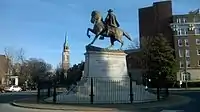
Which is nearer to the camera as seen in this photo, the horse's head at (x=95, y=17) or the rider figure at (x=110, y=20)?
the horse's head at (x=95, y=17)

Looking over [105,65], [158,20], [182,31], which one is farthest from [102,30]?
[158,20]

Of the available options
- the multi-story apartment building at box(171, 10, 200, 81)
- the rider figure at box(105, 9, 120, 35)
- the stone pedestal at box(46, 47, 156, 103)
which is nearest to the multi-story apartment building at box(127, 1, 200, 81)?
the multi-story apartment building at box(171, 10, 200, 81)

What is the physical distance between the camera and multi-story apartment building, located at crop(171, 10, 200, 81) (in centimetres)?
9988

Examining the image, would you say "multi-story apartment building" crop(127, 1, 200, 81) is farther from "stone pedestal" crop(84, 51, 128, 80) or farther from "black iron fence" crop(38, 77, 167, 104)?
"black iron fence" crop(38, 77, 167, 104)

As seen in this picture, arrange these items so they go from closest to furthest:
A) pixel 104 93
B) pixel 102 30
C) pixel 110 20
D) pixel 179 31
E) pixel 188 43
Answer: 1. pixel 104 93
2. pixel 102 30
3. pixel 110 20
4. pixel 188 43
5. pixel 179 31

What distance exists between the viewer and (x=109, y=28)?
32656 mm

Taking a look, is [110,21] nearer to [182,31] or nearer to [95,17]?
[95,17]

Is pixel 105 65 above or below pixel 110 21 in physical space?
below

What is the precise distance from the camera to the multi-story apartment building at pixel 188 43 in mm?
99875

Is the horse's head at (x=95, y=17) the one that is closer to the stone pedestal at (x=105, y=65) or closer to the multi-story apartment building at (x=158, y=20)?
the stone pedestal at (x=105, y=65)

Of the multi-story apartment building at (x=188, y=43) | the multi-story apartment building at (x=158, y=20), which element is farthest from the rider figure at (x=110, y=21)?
the multi-story apartment building at (x=158, y=20)

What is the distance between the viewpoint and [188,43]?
101938 millimetres

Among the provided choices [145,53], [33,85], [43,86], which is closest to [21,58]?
[33,85]

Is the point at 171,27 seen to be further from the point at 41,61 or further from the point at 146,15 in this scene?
the point at 41,61
